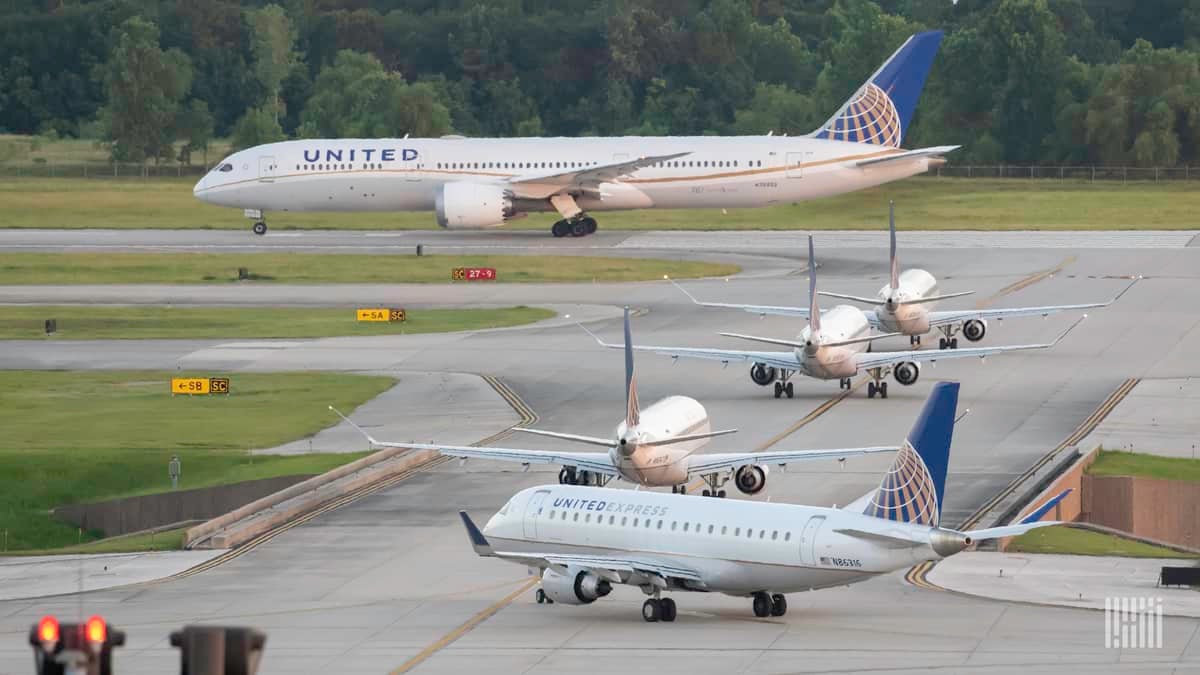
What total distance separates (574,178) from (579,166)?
1.24 m

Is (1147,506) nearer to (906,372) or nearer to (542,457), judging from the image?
(906,372)

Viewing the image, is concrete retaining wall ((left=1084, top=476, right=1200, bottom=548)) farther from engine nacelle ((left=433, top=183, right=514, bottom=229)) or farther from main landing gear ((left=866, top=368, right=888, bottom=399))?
engine nacelle ((left=433, top=183, right=514, bottom=229))

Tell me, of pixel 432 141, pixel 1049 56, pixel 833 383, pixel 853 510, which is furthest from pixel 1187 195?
pixel 853 510

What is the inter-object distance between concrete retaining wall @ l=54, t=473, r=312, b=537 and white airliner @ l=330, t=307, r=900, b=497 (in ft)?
30.8

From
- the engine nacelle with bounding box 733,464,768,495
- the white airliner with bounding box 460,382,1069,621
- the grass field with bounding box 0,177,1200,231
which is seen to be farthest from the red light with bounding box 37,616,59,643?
the grass field with bounding box 0,177,1200,231

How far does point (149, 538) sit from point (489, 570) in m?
9.69

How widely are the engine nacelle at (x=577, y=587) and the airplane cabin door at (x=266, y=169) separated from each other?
83.8 meters

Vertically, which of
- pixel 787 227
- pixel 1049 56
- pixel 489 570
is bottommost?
pixel 489 570

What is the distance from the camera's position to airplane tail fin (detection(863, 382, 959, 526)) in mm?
36219

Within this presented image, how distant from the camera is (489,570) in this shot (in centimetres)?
4531

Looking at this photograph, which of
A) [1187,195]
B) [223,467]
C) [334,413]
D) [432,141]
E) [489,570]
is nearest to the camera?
[489,570]

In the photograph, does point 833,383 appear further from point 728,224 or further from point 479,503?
point 728,224

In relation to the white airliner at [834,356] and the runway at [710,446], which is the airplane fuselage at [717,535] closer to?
the runway at [710,446]

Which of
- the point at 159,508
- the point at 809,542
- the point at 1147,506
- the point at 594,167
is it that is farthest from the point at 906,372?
the point at 594,167
